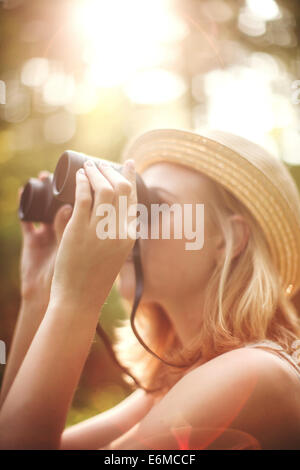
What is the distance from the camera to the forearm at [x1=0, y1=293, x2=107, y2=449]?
0.52 metres

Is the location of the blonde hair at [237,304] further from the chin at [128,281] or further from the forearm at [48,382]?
the forearm at [48,382]

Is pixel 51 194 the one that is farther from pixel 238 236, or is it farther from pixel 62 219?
pixel 238 236

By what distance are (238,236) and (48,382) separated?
49 cm

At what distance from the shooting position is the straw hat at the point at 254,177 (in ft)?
2.58

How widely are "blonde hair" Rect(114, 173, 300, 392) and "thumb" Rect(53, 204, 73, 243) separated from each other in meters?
0.31

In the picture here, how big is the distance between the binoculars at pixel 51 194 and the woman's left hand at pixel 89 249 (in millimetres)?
86

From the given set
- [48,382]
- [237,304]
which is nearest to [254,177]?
[237,304]

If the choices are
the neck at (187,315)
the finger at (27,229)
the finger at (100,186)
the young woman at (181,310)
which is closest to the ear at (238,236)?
the young woman at (181,310)

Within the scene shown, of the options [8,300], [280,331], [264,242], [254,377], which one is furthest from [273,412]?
[8,300]

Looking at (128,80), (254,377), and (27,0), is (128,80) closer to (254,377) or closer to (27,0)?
(27,0)

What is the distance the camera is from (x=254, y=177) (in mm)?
782

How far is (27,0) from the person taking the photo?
Answer: 4.21ft

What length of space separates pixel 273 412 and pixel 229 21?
142 cm

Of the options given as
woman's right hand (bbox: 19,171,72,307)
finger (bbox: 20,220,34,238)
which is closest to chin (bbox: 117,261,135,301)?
woman's right hand (bbox: 19,171,72,307)
